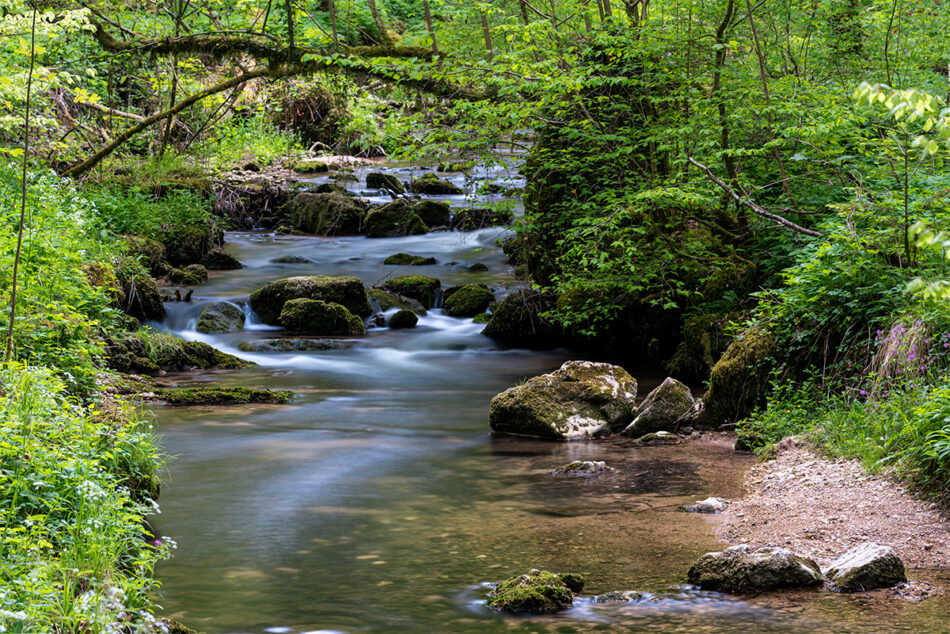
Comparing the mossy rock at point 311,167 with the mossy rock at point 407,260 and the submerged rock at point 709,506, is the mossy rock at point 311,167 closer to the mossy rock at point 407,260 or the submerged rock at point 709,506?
the mossy rock at point 407,260

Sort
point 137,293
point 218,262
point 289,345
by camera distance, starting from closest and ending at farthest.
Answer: point 289,345, point 137,293, point 218,262

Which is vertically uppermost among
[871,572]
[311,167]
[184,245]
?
[311,167]

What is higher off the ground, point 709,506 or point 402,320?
point 402,320

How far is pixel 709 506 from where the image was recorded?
6309 millimetres

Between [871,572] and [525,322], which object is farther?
[525,322]

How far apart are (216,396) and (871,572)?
7.90 m

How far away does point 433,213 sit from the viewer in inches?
885

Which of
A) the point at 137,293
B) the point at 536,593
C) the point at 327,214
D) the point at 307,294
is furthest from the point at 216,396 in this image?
the point at 327,214

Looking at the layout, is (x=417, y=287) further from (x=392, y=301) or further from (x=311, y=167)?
(x=311, y=167)

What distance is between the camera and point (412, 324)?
624 inches

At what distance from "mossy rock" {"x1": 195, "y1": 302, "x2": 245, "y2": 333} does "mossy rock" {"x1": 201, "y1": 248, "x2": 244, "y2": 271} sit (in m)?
3.29

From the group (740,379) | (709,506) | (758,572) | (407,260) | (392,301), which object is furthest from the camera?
(407,260)

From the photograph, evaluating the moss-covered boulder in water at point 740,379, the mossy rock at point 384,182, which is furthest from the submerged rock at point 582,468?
the mossy rock at point 384,182

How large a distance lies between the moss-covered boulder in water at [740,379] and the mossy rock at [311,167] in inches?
758
